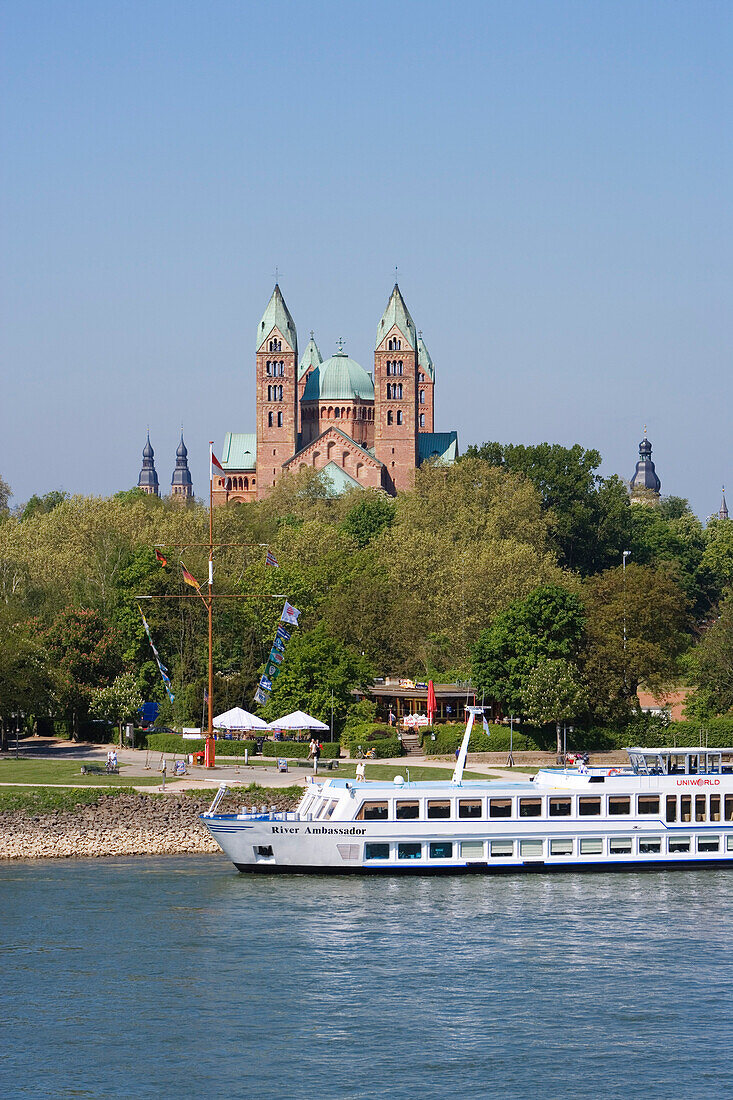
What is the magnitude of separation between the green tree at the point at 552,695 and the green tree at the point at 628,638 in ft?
11.6

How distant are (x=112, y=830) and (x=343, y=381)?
456 feet

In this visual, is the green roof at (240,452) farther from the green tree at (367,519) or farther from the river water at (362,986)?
the river water at (362,986)

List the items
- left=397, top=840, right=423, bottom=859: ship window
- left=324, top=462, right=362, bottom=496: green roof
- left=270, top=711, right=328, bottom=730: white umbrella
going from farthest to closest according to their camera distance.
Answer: left=324, top=462, right=362, bottom=496: green roof < left=270, top=711, right=328, bottom=730: white umbrella < left=397, top=840, right=423, bottom=859: ship window

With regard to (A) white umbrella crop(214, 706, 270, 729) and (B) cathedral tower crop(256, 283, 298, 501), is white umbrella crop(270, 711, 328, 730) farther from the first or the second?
(B) cathedral tower crop(256, 283, 298, 501)

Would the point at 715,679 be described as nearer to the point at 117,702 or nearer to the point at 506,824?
the point at 117,702

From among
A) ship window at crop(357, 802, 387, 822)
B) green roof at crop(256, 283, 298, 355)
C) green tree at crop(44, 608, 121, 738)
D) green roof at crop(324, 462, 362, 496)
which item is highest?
green roof at crop(256, 283, 298, 355)

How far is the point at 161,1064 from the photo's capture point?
3228cm

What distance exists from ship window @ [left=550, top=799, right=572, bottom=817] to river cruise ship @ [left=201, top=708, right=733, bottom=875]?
34mm

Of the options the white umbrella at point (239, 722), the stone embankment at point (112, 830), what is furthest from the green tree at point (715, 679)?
the stone embankment at point (112, 830)

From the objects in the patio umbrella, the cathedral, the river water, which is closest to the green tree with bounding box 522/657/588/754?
the patio umbrella

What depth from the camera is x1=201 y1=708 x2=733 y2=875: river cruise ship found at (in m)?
49.7

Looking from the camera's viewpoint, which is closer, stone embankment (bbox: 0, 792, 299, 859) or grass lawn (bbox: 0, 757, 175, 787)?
stone embankment (bbox: 0, 792, 299, 859)

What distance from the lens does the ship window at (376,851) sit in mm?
49938

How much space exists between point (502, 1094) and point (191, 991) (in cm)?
951
